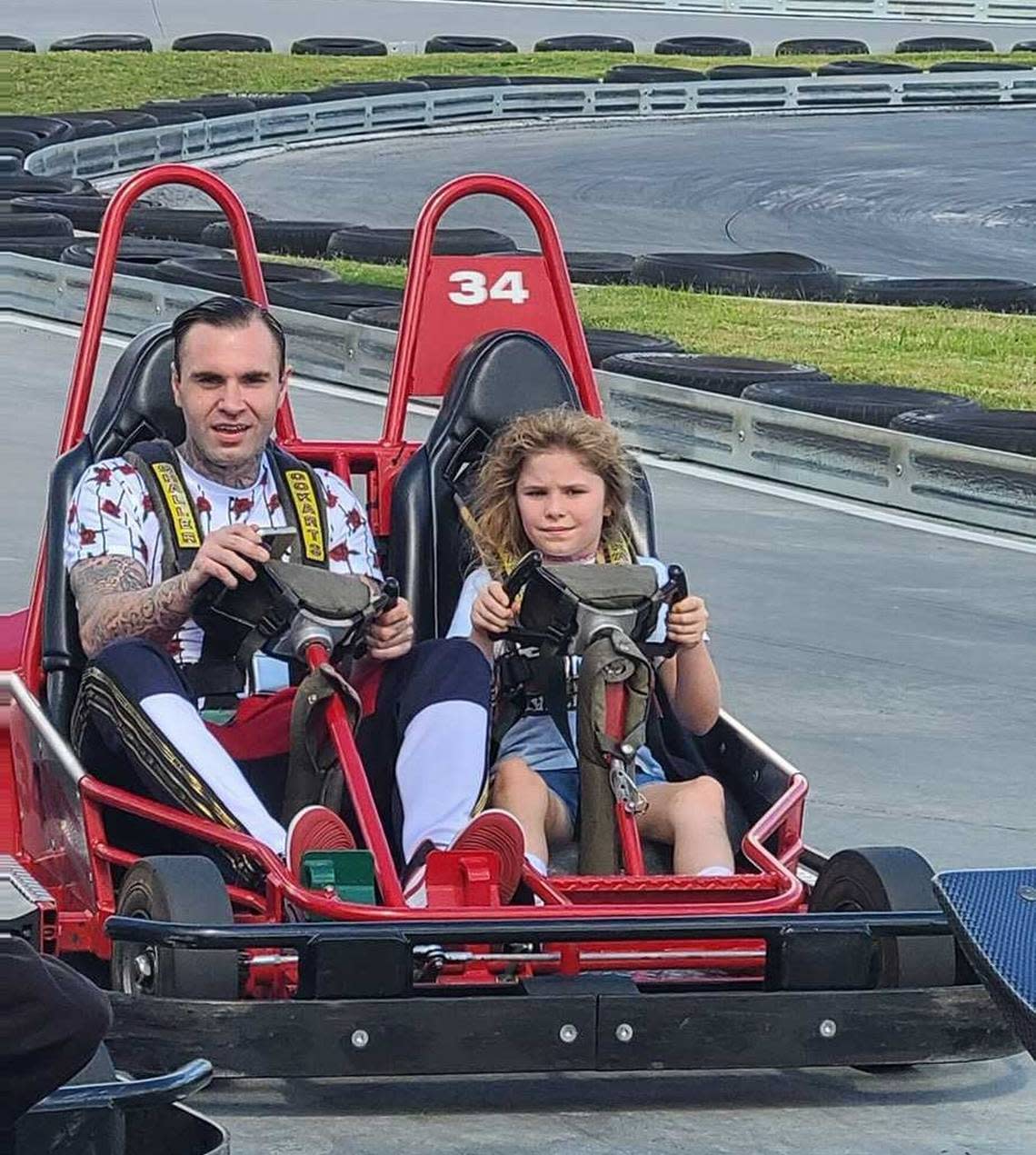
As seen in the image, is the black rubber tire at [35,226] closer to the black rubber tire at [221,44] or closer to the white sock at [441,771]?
the white sock at [441,771]

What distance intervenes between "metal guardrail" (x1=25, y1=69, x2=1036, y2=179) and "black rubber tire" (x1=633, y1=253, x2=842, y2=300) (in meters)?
5.16

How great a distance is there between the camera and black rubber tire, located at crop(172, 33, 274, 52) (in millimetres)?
24656

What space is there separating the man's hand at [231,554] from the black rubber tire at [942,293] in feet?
28.9

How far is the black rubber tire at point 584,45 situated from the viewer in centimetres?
2573

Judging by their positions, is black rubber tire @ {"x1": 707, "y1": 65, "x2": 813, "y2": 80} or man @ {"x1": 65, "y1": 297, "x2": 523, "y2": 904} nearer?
man @ {"x1": 65, "y1": 297, "x2": 523, "y2": 904}

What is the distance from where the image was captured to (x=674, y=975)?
11.1ft

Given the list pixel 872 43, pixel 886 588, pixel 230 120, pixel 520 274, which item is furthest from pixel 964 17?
pixel 520 274

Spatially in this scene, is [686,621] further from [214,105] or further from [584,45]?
[584,45]

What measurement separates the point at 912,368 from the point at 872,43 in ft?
62.2

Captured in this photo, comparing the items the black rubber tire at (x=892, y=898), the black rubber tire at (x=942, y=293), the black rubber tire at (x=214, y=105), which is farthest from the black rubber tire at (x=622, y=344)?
the black rubber tire at (x=214, y=105)

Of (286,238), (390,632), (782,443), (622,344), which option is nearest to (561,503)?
(390,632)

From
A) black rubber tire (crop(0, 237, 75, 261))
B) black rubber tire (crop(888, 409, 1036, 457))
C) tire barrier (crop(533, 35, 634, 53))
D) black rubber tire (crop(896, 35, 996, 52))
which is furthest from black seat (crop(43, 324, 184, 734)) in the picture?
black rubber tire (crop(896, 35, 996, 52))

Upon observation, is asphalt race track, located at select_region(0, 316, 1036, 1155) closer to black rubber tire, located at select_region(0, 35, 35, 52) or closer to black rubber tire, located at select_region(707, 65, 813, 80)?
black rubber tire, located at select_region(707, 65, 813, 80)

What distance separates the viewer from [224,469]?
3861 millimetres
